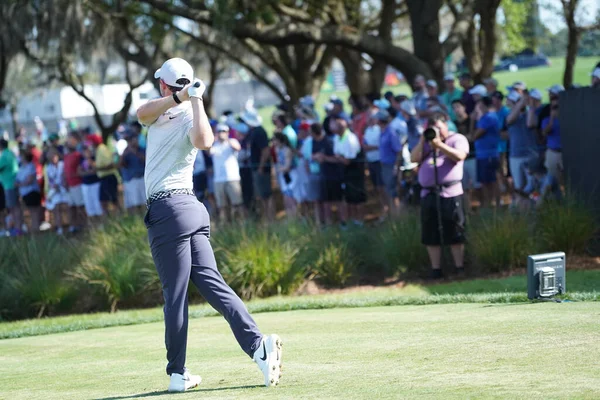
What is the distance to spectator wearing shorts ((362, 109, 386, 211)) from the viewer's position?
1650 centimetres

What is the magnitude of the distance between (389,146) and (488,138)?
5.18ft

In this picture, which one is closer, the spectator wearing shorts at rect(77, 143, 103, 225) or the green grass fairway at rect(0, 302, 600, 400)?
the green grass fairway at rect(0, 302, 600, 400)

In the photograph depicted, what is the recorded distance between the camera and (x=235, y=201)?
58.5 feet

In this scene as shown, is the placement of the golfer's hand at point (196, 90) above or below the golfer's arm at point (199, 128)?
above

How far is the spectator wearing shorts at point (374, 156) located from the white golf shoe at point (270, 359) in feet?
33.8

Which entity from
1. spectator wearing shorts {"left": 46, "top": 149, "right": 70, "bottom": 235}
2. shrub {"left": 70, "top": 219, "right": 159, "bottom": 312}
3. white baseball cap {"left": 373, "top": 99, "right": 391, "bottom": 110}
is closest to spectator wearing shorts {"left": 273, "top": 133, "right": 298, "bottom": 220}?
white baseball cap {"left": 373, "top": 99, "right": 391, "bottom": 110}

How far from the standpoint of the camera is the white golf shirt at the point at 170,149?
6.43 meters

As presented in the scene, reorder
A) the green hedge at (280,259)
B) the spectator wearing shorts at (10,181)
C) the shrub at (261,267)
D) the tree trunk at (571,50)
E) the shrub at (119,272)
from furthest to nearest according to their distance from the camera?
the tree trunk at (571,50)
the spectator wearing shorts at (10,181)
the shrub at (119,272)
the shrub at (261,267)
the green hedge at (280,259)

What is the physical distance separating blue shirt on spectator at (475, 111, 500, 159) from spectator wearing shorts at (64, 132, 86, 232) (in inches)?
356

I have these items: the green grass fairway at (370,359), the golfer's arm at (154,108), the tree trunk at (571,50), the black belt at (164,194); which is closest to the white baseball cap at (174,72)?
the golfer's arm at (154,108)

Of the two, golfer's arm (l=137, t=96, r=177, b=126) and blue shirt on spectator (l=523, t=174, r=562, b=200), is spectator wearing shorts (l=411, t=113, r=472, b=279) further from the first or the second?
golfer's arm (l=137, t=96, r=177, b=126)

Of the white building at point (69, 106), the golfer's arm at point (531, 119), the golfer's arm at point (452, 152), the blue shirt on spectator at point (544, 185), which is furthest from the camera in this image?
the white building at point (69, 106)

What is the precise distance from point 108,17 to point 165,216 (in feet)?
63.9

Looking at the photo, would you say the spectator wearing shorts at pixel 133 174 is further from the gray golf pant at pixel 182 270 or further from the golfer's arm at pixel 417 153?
the gray golf pant at pixel 182 270
